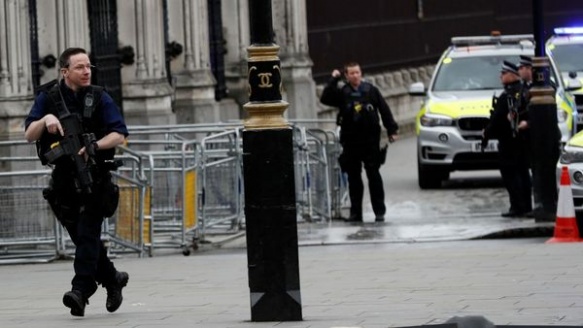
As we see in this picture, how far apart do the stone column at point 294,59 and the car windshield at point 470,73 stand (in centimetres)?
688

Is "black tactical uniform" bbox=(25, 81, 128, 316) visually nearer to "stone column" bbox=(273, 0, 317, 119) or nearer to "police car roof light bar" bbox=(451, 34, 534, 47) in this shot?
"police car roof light bar" bbox=(451, 34, 534, 47)

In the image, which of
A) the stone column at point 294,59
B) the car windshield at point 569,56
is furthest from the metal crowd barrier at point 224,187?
the stone column at point 294,59

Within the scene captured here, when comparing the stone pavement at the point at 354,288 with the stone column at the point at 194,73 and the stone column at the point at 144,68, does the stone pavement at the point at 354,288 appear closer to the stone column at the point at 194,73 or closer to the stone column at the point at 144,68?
the stone column at the point at 144,68

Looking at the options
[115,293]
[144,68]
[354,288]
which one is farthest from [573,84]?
[115,293]

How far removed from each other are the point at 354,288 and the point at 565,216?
5174 millimetres

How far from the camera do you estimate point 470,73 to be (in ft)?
94.2

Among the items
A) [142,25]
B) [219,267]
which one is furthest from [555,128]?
[142,25]

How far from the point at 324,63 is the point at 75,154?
27.4 metres

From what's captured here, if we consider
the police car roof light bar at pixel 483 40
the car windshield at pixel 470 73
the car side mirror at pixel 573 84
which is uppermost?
the police car roof light bar at pixel 483 40

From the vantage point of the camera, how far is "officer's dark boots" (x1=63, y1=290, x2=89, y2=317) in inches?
517

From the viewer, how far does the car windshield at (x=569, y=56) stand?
3067 cm

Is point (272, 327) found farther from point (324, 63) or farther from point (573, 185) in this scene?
point (324, 63)

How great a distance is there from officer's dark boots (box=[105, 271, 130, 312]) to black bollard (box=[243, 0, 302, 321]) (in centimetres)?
168

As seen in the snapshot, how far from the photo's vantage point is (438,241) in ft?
68.2
